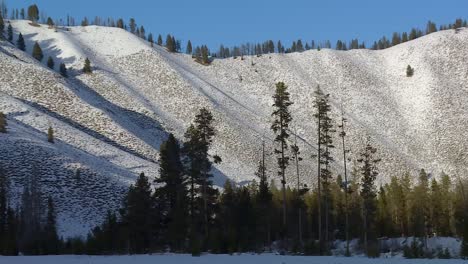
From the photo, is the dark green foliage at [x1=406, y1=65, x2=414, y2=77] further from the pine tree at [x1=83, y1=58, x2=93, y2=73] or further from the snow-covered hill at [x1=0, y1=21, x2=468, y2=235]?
the pine tree at [x1=83, y1=58, x2=93, y2=73]

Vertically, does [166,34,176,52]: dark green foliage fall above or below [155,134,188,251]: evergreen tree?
above

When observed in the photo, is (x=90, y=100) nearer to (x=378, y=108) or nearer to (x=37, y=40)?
(x=37, y=40)

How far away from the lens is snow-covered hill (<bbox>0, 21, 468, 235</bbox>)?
237 ft

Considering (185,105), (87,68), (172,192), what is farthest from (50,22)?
(172,192)

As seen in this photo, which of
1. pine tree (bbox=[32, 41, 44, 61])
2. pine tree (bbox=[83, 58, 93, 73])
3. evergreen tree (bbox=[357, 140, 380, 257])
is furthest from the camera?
pine tree (bbox=[32, 41, 44, 61])

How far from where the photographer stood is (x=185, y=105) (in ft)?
439

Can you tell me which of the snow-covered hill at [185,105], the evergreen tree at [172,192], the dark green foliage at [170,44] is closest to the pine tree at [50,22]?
the snow-covered hill at [185,105]

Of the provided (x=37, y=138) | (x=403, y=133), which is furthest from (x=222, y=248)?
(x=403, y=133)

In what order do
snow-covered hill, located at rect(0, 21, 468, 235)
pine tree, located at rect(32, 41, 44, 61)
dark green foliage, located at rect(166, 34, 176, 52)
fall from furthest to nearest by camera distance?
dark green foliage, located at rect(166, 34, 176, 52) < pine tree, located at rect(32, 41, 44, 61) < snow-covered hill, located at rect(0, 21, 468, 235)

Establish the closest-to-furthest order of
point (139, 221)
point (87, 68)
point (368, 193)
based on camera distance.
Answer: point (139, 221)
point (368, 193)
point (87, 68)

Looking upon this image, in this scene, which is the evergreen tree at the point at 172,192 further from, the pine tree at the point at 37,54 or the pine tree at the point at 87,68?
the pine tree at the point at 37,54

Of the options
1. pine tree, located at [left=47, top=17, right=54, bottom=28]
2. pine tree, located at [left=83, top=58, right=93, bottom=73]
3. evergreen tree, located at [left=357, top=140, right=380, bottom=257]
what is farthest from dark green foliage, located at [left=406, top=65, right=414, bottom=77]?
pine tree, located at [left=47, top=17, right=54, bottom=28]

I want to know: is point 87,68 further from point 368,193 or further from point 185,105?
point 368,193

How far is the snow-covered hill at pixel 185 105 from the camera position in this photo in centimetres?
7231
